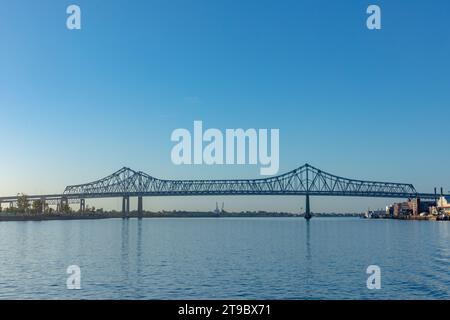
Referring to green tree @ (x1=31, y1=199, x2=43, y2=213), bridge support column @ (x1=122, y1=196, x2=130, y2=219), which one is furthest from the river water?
green tree @ (x1=31, y1=199, x2=43, y2=213)

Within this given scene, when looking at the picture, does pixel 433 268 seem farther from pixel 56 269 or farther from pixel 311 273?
pixel 56 269

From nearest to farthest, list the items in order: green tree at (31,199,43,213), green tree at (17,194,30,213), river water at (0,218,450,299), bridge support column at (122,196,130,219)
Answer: river water at (0,218,450,299)
bridge support column at (122,196,130,219)
green tree at (17,194,30,213)
green tree at (31,199,43,213)

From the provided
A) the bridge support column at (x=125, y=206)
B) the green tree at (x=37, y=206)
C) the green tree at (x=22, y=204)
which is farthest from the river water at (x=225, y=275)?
the green tree at (x=22, y=204)

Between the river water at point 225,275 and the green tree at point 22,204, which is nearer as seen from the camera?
the river water at point 225,275

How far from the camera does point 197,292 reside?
68.9ft

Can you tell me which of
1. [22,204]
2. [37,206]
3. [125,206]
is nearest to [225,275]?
[125,206]

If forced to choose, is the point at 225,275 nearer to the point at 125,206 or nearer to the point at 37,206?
the point at 125,206

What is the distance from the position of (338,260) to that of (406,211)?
166353 millimetres

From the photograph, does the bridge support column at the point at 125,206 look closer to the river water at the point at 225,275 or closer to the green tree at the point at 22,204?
the green tree at the point at 22,204

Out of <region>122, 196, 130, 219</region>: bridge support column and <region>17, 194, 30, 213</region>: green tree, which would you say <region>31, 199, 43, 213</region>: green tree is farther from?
<region>122, 196, 130, 219</region>: bridge support column

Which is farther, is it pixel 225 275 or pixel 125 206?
pixel 125 206

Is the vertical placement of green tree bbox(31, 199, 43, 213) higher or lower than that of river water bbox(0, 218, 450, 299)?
lower

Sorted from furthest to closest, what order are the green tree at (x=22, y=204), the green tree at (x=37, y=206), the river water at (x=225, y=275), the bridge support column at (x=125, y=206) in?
the green tree at (x=37, y=206) < the green tree at (x=22, y=204) < the bridge support column at (x=125, y=206) < the river water at (x=225, y=275)
